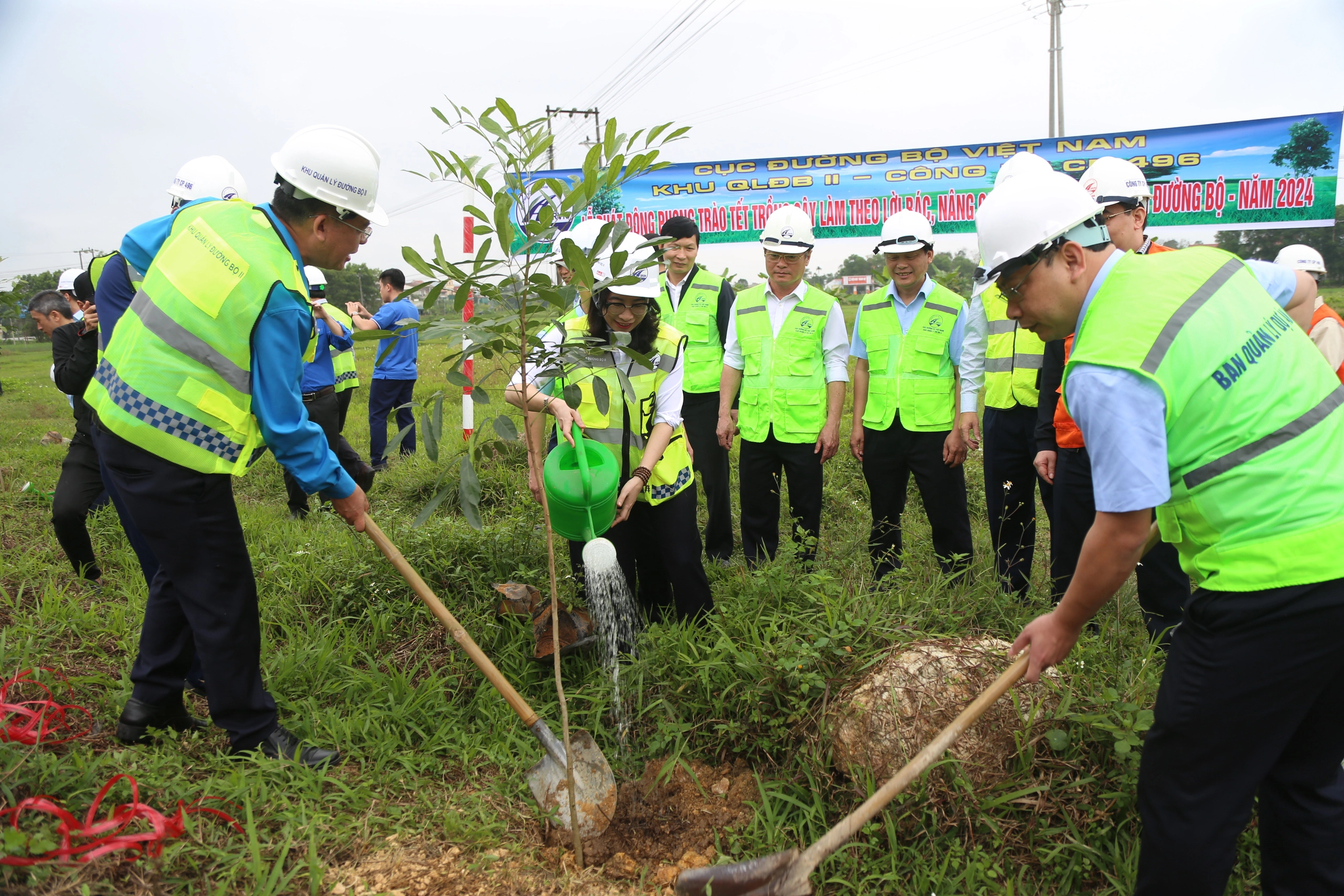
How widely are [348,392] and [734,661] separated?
15.1 ft

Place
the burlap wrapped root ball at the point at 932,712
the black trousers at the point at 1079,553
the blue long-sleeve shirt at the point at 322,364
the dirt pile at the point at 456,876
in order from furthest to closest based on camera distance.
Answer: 1. the blue long-sleeve shirt at the point at 322,364
2. the black trousers at the point at 1079,553
3. the burlap wrapped root ball at the point at 932,712
4. the dirt pile at the point at 456,876

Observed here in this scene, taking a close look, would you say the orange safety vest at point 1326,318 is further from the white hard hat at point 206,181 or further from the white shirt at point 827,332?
the white hard hat at point 206,181

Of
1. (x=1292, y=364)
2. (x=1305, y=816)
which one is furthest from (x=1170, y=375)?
(x=1305, y=816)

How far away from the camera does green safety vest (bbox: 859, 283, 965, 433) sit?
3.81m

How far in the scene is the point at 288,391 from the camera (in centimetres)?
223

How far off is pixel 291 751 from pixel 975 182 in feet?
24.1

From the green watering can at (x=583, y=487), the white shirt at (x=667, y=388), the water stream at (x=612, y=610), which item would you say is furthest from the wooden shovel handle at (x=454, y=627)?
the white shirt at (x=667, y=388)

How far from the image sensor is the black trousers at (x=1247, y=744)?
144 cm

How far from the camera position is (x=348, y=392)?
6.12 meters

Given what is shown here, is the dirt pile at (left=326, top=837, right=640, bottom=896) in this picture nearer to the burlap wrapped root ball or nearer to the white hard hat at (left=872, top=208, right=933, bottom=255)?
the burlap wrapped root ball

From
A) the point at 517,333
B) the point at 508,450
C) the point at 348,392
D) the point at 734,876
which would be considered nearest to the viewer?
the point at 734,876

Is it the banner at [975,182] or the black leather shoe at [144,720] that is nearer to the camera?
the black leather shoe at [144,720]

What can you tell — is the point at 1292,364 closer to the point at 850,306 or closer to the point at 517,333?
the point at 517,333

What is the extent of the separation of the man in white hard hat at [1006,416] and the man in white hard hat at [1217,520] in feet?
6.36
